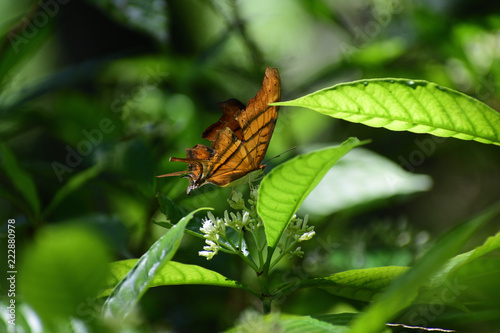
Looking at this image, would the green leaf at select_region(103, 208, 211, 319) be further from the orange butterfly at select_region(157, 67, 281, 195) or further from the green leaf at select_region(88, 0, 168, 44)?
the green leaf at select_region(88, 0, 168, 44)

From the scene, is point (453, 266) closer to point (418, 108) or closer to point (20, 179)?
point (418, 108)

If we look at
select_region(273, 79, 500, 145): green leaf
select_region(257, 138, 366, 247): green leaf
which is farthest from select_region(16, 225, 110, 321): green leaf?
select_region(273, 79, 500, 145): green leaf

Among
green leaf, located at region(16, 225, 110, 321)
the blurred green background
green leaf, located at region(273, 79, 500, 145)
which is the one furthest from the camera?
the blurred green background

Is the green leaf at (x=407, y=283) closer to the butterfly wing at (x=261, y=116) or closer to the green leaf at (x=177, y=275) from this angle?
the green leaf at (x=177, y=275)

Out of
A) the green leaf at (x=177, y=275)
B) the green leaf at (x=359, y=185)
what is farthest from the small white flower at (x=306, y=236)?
the green leaf at (x=359, y=185)

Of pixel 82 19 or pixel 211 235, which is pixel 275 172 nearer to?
pixel 211 235

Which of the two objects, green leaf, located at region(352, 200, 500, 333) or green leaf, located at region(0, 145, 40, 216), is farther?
green leaf, located at region(0, 145, 40, 216)
